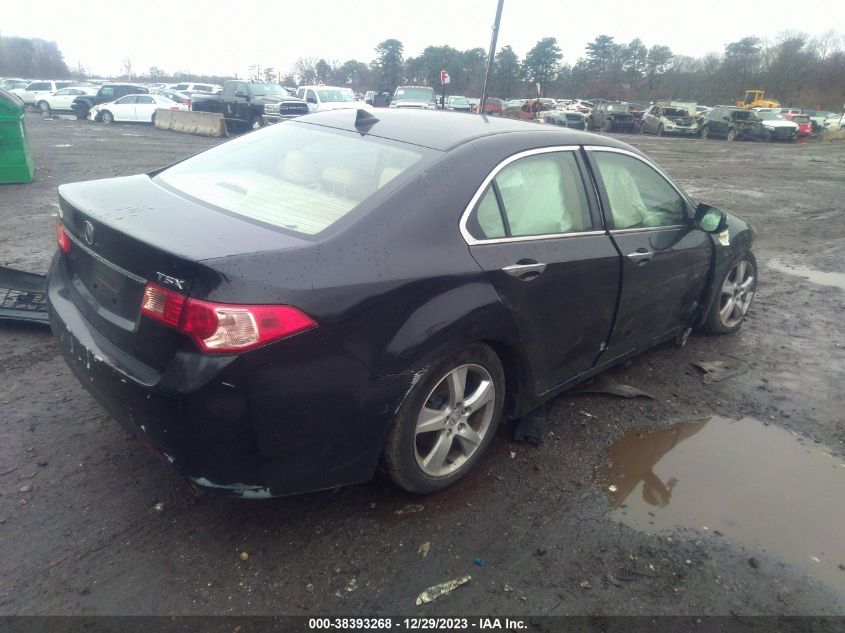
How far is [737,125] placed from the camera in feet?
100

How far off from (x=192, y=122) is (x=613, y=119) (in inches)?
884

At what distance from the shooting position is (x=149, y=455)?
3070 millimetres

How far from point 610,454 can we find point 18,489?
294cm

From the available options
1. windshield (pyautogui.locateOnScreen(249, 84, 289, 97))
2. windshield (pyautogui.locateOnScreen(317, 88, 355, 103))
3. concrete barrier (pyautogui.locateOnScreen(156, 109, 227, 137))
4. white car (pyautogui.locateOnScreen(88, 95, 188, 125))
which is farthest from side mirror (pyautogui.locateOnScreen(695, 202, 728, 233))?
white car (pyautogui.locateOnScreen(88, 95, 188, 125))

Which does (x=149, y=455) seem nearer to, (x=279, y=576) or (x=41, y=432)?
(x=41, y=432)

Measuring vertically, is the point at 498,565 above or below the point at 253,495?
below

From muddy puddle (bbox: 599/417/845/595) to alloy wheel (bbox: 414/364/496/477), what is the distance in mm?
731

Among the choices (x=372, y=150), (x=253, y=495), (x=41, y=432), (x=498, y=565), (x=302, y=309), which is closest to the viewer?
(x=302, y=309)

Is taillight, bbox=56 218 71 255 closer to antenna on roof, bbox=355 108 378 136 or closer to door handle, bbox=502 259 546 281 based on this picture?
antenna on roof, bbox=355 108 378 136

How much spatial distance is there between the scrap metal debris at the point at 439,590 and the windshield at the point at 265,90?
22.8m

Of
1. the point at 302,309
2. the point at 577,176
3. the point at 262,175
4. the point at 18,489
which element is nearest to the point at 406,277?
the point at 302,309

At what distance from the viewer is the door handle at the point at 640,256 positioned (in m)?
3.54

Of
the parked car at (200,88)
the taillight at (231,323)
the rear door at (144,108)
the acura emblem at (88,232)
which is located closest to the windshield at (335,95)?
the rear door at (144,108)

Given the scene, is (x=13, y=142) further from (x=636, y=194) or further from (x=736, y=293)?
(x=736, y=293)
